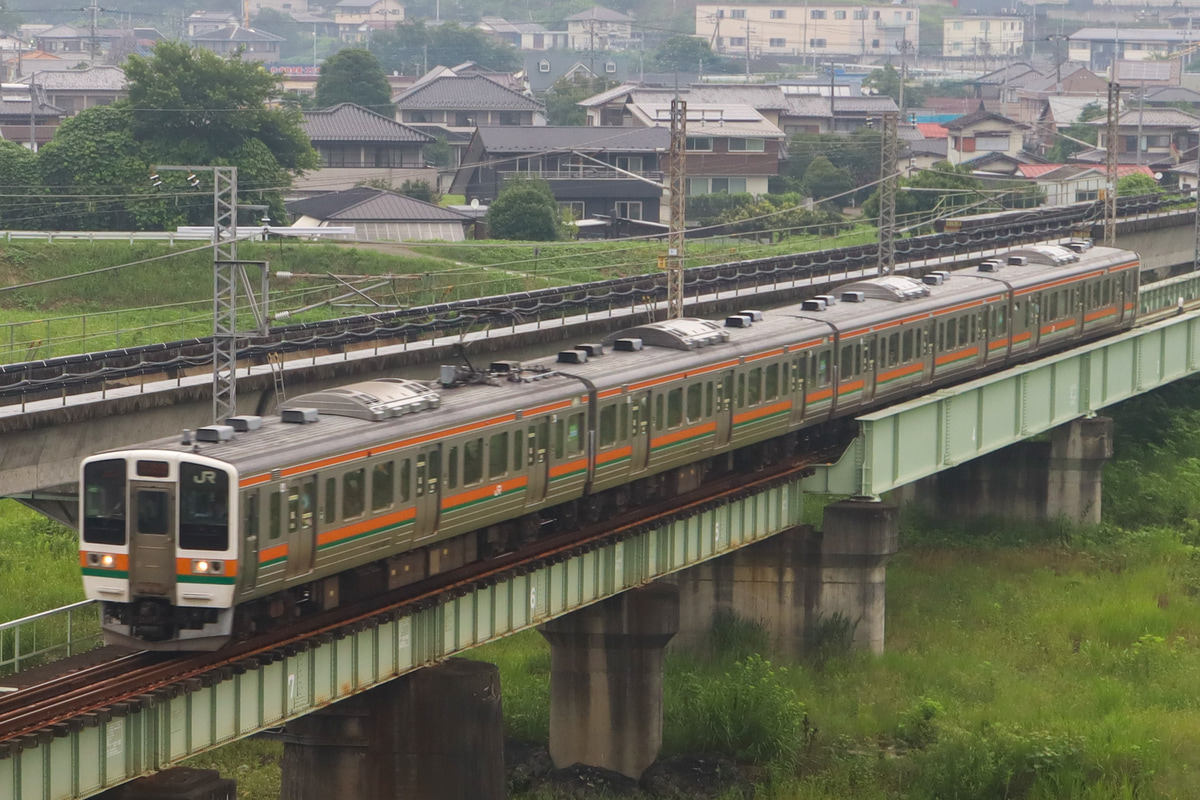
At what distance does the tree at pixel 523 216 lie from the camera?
81438 mm

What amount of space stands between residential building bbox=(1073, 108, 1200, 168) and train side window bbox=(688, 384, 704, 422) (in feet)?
306

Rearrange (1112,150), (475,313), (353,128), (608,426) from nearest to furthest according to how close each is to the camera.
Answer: (608,426) → (475,313) → (1112,150) → (353,128)

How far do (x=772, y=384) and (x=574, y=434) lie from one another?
21.2ft

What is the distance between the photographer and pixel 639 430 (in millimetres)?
30375

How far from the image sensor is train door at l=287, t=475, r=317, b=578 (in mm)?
22828

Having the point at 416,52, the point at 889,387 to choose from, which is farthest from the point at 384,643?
the point at 416,52

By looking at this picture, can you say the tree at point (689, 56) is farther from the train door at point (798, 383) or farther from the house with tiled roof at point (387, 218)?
the train door at point (798, 383)

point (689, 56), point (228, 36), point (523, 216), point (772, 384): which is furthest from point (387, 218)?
point (228, 36)

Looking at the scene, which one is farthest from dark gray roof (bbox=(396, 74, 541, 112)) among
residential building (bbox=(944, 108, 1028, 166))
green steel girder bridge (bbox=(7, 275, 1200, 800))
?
green steel girder bridge (bbox=(7, 275, 1200, 800))

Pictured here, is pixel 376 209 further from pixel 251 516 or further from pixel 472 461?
pixel 251 516

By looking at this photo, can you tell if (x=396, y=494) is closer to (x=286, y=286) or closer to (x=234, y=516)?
(x=234, y=516)

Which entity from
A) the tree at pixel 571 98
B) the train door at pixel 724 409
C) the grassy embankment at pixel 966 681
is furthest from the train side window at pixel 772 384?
the tree at pixel 571 98

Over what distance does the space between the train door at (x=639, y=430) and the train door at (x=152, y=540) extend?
9564 millimetres

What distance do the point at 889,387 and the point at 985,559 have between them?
8.25 meters
